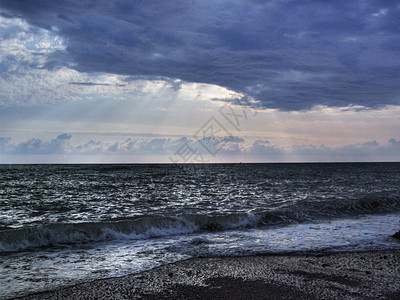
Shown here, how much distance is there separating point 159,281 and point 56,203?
16517 mm

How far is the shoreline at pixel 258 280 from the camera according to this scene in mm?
5988

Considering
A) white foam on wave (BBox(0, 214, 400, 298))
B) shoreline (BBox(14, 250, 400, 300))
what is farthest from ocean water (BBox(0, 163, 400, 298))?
shoreline (BBox(14, 250, 400, 300))

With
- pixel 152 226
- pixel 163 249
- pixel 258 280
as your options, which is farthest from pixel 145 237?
pixel 258 280

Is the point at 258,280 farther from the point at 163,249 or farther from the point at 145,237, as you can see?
the point at 145,237

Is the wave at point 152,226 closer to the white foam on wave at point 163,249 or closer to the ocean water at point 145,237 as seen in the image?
the ocean water at point 145,237

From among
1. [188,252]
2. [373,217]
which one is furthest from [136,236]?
[373,217]

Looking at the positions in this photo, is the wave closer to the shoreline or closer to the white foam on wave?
the white foam on wave

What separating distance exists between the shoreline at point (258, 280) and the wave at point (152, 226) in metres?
4.87

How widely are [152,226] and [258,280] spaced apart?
7214 millimetres

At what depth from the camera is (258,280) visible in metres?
6.77

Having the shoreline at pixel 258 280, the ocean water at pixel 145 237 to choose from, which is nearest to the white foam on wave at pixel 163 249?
the ocean water at pixel 145 237

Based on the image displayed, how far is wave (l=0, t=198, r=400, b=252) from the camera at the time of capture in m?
10.6

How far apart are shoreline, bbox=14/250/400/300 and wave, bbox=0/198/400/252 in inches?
192

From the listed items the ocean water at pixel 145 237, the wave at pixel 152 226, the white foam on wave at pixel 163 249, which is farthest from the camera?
the wave at pixel 152 226
